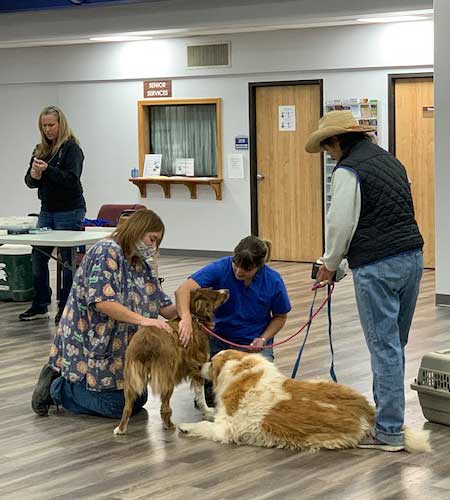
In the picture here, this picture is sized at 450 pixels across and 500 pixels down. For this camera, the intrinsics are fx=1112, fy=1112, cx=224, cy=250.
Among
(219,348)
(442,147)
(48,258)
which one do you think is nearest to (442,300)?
(442,147)

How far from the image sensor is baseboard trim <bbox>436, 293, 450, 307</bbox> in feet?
27.6

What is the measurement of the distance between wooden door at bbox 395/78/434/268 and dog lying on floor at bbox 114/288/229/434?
5873 millimetres

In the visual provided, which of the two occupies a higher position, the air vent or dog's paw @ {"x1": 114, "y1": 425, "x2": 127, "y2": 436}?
the air vent

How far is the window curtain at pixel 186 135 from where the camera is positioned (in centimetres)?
1185

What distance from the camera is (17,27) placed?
11.8m

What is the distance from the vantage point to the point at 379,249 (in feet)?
14.4

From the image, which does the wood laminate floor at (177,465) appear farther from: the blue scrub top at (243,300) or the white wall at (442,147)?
the white wall at (442,147)

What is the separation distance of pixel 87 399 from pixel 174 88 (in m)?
7.26

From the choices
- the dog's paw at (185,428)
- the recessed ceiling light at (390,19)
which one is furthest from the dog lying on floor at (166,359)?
the recessed ceiling light at (390,19)

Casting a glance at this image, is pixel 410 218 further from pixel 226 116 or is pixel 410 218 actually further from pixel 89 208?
pixel 89 208

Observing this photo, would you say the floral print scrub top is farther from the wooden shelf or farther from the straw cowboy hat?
the wooden shelf

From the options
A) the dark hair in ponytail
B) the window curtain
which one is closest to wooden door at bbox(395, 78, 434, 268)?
the window curtain

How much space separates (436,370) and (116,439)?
1.44m

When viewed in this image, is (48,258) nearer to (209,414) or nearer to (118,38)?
(209,414)
